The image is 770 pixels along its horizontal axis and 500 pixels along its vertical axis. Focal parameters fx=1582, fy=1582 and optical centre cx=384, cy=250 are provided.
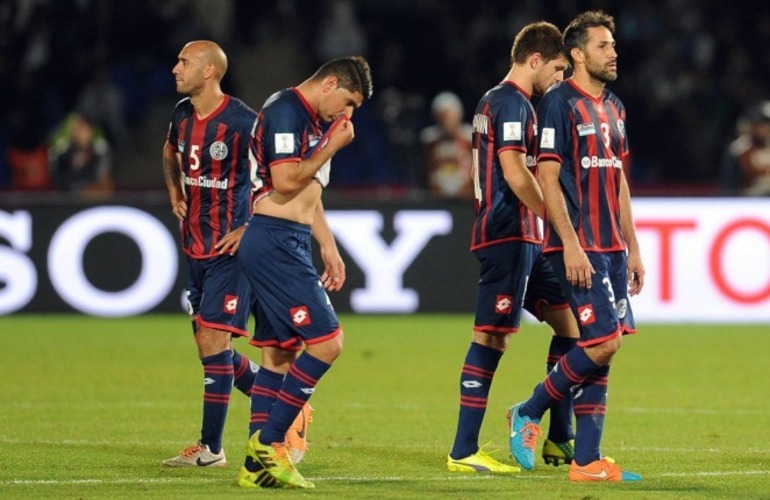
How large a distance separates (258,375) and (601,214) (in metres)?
1.88

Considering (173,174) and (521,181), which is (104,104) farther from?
(521,181)

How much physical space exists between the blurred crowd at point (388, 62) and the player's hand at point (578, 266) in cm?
1229

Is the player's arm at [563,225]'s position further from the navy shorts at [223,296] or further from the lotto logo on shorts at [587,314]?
the navy shorts at [223,296]

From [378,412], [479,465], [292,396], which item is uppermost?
[292,396]

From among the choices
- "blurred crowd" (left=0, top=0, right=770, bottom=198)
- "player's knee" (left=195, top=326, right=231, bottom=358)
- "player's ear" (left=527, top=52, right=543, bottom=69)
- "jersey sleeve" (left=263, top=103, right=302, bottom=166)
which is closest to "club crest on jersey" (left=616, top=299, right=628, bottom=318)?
"player's ear" (left=527, top=52, right=543, bottom=69)

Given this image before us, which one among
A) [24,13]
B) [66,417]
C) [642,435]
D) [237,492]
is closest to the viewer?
[237,492]

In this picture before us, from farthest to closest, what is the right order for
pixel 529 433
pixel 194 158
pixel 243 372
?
pixel 243 372
pixel 194 158
pixel 529 433

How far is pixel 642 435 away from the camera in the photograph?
9.21 m

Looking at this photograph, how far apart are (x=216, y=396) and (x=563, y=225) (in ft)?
7.01

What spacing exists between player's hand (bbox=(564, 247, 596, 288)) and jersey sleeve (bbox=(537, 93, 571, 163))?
0.45 metres

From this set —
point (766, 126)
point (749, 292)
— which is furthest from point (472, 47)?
point (749, 292)

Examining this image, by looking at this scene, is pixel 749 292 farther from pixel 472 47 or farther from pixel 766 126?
pixel 472 47

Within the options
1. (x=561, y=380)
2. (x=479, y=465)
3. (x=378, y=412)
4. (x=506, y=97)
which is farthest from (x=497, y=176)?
(x=378, y=412)

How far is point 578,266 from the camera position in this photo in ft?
23.8
